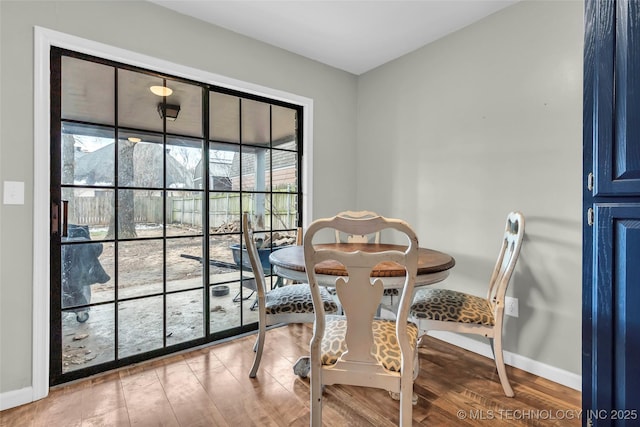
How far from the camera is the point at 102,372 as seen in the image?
6.60ft

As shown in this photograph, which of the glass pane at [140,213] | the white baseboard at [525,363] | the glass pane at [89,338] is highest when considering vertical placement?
the glass pane at [140,213]

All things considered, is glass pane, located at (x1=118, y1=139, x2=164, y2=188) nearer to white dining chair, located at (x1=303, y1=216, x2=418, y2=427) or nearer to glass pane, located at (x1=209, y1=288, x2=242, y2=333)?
glass pane, located at (x1=209, y1=288, x2=242, y2=333)

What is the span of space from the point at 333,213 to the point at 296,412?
6.24ft

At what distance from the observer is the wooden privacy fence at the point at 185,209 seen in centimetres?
199

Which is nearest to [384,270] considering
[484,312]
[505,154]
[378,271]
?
[378,271]

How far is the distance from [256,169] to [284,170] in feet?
1.00

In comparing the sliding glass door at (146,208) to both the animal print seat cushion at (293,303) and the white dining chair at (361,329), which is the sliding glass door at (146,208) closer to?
the animal print seat cushion at (293,303)

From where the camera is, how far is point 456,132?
8.09 feet

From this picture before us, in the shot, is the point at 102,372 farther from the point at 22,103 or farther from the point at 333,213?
the point at 333,213

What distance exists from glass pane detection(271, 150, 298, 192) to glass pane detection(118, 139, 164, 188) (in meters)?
0.97

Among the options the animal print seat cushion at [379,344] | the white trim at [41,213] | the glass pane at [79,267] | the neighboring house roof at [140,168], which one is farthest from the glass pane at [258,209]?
the animal print seat cushion at [379,344]

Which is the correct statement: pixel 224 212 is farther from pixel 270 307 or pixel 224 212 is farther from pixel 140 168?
pixel 270 307

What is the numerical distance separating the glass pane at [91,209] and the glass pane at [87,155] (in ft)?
0.20

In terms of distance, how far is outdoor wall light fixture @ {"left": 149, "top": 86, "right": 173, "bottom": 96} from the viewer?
2.22 m
